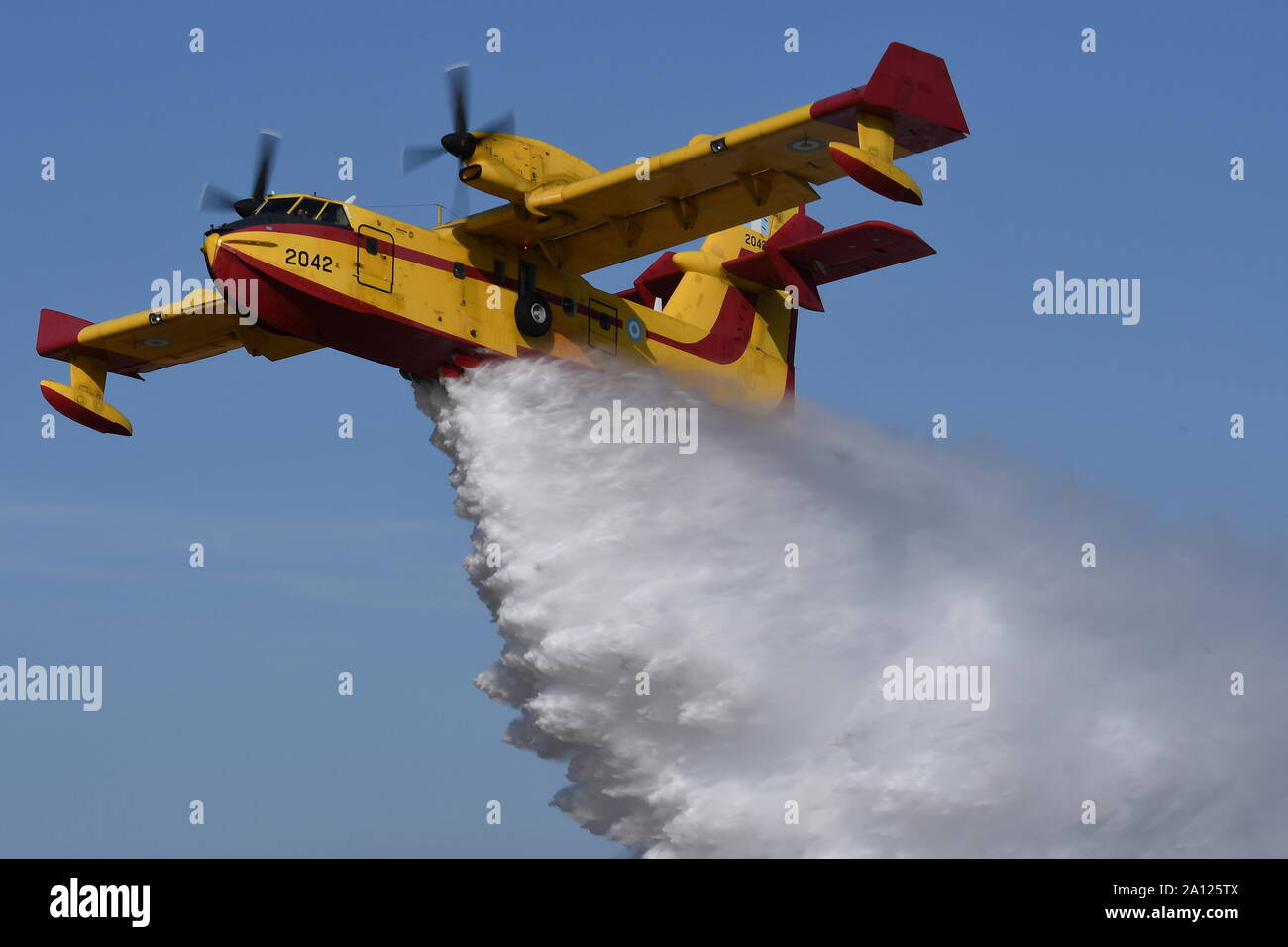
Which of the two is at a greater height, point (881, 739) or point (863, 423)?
point (863, 423)

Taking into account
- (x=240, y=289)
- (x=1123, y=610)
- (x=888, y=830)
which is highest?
(x=240, y=289)

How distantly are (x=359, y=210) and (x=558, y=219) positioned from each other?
2571 mm

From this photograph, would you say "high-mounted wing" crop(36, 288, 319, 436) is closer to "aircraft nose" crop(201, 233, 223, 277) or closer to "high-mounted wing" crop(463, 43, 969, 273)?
"aircraft nose" crop(201, 233, 223, 277)

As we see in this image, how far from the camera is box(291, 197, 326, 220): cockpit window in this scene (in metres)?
23.0

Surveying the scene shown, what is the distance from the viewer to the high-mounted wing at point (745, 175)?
21375mm

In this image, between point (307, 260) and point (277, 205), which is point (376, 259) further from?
point (277, 205)

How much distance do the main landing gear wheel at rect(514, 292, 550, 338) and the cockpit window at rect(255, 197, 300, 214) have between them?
3224mm

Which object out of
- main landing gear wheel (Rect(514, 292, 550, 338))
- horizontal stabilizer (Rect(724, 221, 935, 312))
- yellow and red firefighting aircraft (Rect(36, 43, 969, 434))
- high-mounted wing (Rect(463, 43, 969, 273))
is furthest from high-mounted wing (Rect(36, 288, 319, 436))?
horizontal stabilizer (Rect(724, 221, 935, 312))

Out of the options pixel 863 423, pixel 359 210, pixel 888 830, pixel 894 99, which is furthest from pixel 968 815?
pixel 359 210

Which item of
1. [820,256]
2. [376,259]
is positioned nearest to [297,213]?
[376,259]

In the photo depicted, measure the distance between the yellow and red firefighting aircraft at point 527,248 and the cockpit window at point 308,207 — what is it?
17 mm

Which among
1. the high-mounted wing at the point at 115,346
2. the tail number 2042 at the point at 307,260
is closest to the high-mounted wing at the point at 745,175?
the tail number 2042 at the point at 307,260

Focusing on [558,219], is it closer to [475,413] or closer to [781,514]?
[475,413]

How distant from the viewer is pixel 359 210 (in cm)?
2325
